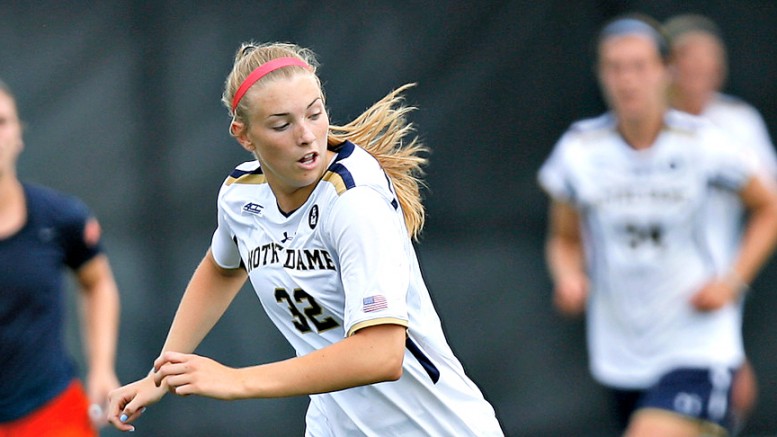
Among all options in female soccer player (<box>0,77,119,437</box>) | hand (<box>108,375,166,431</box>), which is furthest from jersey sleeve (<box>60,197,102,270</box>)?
hand (<box>108,375,166,431</box>)

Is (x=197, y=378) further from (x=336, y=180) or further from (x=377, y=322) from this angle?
(x=336, y=180)

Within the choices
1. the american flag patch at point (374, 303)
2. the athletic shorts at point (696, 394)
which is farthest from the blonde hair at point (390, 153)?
the athletic shorts at point (696, 394)

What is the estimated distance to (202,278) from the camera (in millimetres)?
4023

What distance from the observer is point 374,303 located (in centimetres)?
319

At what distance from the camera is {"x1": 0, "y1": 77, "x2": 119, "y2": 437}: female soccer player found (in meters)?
4.63

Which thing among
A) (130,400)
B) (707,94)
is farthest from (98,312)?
(707,94)

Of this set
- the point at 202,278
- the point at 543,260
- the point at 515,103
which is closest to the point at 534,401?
the point at 543,260

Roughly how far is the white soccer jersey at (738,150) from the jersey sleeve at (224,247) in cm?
204

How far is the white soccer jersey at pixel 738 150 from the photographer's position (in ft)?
16.9

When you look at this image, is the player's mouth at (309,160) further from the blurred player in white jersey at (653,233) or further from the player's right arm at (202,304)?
the blurred player in white jersey at (653,233)

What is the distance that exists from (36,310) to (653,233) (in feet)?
7.58

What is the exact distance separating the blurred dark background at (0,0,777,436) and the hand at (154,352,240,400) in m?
3.30

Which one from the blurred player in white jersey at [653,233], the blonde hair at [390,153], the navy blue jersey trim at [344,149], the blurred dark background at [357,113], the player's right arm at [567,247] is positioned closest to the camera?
the navy blue jersey trim at [344,149]

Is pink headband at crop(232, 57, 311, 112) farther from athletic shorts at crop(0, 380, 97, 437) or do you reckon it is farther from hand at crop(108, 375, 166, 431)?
athletic shorts at crop(0, 380, 97, 437)
